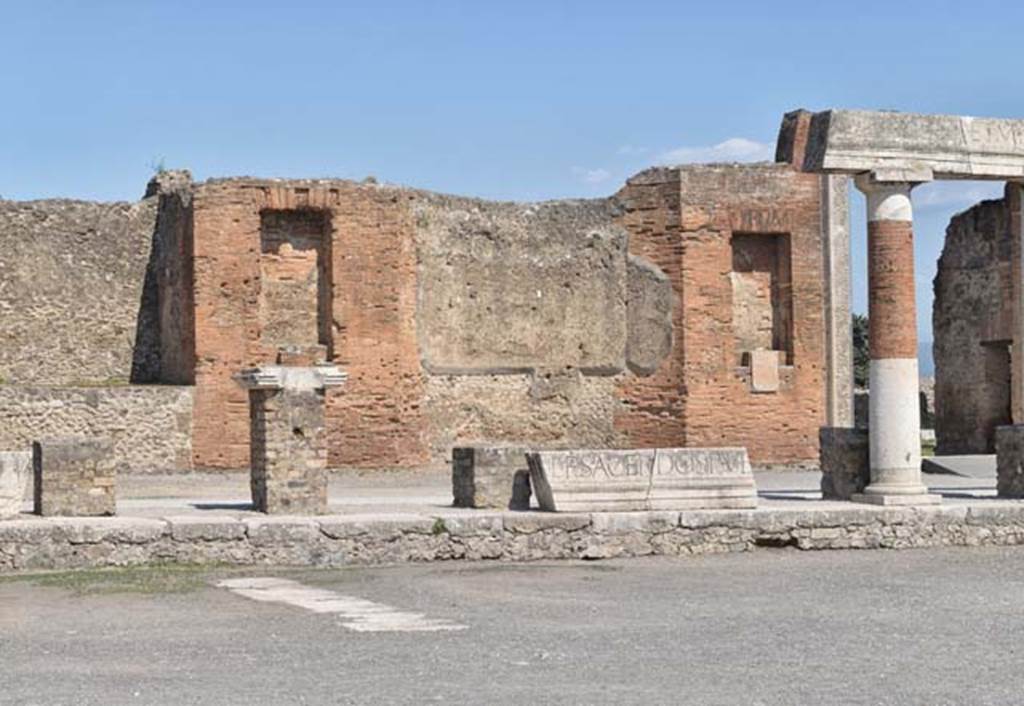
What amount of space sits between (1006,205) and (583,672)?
1698cm

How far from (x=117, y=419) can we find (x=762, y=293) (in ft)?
28.2

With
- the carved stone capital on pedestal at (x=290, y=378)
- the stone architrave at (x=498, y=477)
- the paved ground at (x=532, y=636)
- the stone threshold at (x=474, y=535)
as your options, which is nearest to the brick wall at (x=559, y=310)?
the stone architrave at (x=498, y=477)

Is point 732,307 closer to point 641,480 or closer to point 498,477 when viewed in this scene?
point 498,477

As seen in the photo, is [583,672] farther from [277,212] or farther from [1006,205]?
[1006,205]

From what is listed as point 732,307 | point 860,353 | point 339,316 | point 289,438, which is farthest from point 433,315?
point 860,353

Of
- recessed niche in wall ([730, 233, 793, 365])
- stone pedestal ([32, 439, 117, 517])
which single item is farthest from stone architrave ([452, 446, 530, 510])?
recessed niche in wall ([730, 233, 793, 365])

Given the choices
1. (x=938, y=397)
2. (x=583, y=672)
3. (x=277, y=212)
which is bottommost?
(x=583, y=672)

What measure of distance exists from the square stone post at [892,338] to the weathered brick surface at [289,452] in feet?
16.0

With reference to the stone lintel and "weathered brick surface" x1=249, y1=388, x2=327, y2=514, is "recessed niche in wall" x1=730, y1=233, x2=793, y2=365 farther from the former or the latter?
"weathered brick surface" x1=249, y1=388, x2=327, y2=514

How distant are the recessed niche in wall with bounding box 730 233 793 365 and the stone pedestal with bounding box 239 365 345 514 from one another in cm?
971

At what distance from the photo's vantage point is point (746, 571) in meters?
12.6

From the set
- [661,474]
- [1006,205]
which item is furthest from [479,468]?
[1006,205]

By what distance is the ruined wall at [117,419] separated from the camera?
19.7 metres

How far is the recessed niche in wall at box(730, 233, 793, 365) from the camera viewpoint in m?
22.8
